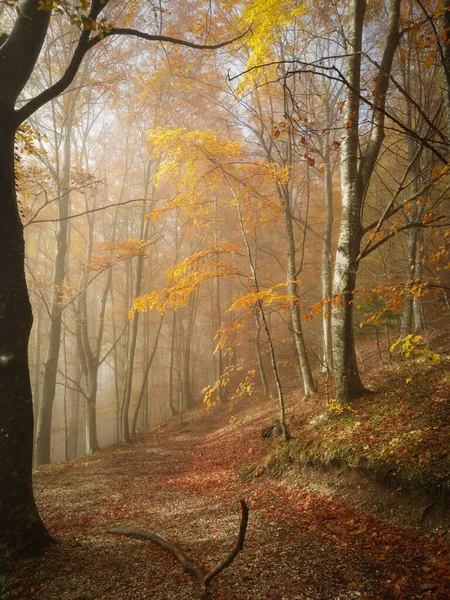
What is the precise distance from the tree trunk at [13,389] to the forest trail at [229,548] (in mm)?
357

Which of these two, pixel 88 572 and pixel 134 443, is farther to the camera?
pixel 134 443

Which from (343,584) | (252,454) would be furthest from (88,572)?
(252,454)

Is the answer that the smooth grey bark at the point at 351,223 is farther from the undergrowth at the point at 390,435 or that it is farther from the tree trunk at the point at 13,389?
the tree trunk at the point at 13,389

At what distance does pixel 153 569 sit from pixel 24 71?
629cm

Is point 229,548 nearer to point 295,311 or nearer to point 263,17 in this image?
point 295,311

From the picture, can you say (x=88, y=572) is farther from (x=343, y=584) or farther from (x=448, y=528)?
(x=448, y=528)

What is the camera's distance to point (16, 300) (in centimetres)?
385

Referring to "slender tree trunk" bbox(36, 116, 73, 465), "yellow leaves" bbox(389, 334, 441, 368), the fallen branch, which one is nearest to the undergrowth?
"yellow leaves" bbox(389, 334, 441, 368)

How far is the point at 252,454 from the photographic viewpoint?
863cm

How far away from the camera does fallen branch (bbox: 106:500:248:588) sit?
3.04 m

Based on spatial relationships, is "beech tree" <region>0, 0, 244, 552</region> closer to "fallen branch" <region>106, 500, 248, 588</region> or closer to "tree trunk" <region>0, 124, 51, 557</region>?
"tree trunk" <region>0, 124, 51, 557</region>

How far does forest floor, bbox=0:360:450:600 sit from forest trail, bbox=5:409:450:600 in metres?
0.01

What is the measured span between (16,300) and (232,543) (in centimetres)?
415

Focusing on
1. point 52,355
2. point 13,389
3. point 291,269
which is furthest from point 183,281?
point 52,355
